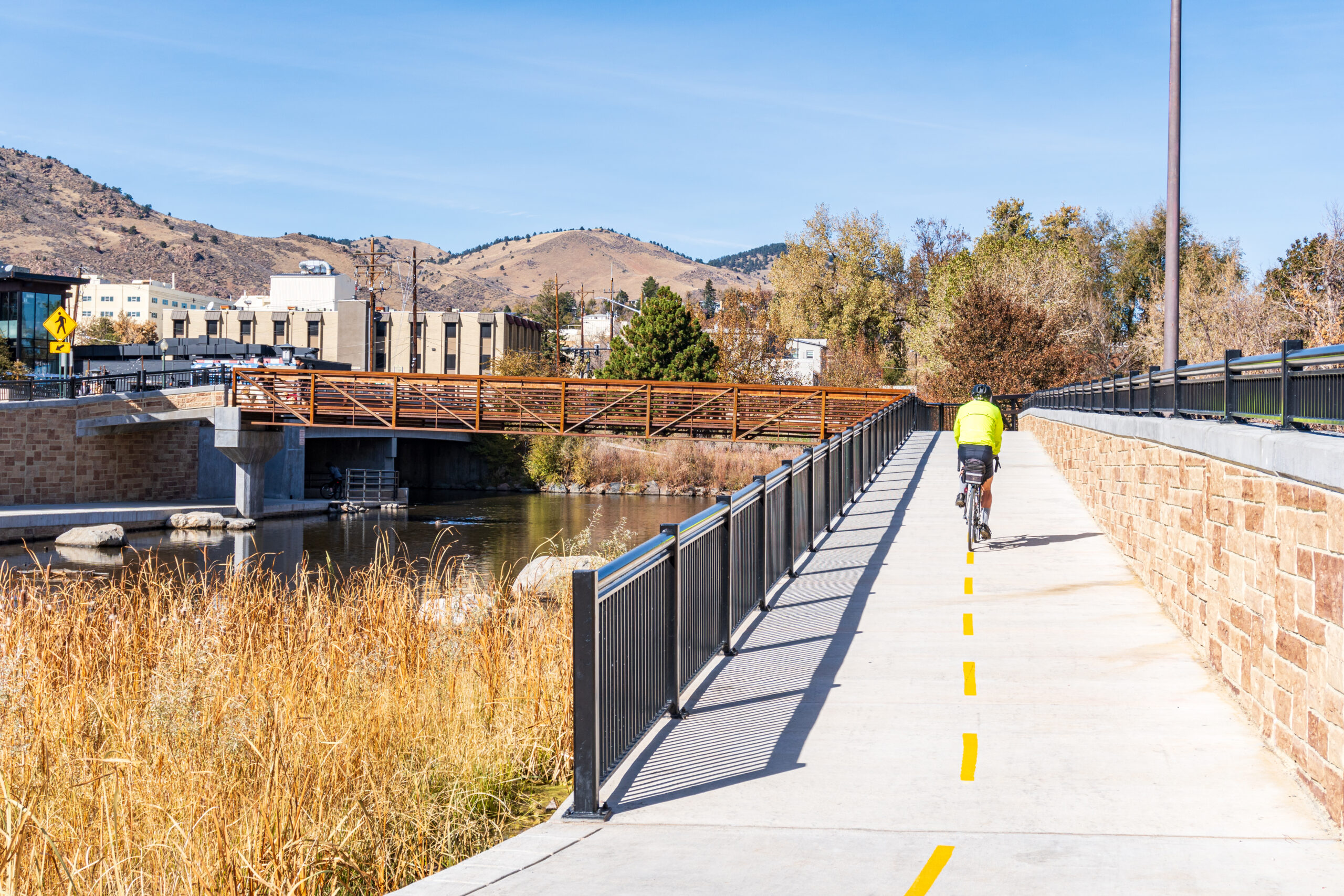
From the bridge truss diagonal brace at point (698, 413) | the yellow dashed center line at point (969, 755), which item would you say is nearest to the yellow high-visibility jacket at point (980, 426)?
the yellow dashed center line at point (969, 755)

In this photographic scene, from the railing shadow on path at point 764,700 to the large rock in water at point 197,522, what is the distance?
39.9 m

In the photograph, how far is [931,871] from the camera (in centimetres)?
482

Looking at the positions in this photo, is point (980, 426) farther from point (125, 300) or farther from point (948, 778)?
point (125, 300)

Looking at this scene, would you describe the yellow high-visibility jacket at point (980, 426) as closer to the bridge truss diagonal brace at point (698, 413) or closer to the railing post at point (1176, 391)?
the railing post at point (1176, 391)

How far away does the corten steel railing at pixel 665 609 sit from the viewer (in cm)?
543

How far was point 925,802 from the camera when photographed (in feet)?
18.8

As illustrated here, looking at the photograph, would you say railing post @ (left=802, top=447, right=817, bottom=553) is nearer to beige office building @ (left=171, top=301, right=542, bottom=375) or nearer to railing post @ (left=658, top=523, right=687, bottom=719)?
railing post @ (left=658, top=523, right=687, bottom=719)

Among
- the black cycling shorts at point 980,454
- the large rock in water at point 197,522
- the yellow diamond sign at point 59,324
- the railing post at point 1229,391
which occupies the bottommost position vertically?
the large rock in water at point 197,522

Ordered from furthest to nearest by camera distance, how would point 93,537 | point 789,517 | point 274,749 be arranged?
point 93,537 → point 789,517 → point 274,749

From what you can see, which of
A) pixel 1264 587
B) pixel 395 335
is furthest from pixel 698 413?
pixel 395 335

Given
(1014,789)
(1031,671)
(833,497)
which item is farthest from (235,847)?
(833,497)

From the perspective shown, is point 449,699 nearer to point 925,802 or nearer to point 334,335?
point 925,802

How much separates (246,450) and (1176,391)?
46076 mm

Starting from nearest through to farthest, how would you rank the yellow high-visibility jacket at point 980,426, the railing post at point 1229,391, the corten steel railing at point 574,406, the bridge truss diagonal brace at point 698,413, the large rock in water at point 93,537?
the railing post at point 1229,391 → the yellow high-visibility jacket at point 980,426 → the large rock in water at point 93,537 → the bridge truss diagonal brace at point 698,413 → the corten steel railing at point 574,406
